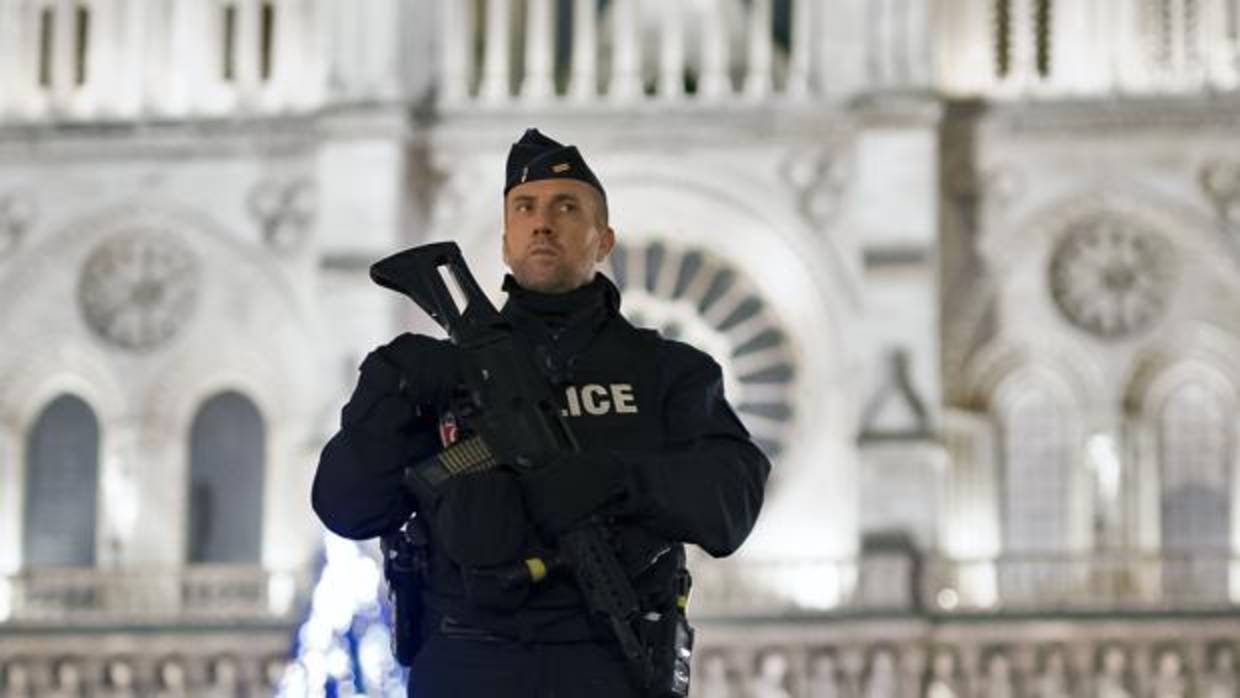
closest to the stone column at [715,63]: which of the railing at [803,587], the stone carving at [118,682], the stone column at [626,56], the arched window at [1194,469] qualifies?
the stone column at [626,56]

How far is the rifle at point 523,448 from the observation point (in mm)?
5766

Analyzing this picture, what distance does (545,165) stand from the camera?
617 centimetres

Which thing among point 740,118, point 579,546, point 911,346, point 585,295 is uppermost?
point 740,118

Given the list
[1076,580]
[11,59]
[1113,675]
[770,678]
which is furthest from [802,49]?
[11,59]

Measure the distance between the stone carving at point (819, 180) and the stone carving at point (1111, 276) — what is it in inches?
84.4

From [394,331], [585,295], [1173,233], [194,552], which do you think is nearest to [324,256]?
[394,331]

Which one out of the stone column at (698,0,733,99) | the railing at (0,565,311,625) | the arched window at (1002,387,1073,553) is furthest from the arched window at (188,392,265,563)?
the arched window at (1002,387,1073,553)

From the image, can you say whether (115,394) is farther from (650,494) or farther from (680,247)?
(650,494)

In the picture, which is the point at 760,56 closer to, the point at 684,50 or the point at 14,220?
the point at 684,50

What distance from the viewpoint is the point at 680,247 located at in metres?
30.4

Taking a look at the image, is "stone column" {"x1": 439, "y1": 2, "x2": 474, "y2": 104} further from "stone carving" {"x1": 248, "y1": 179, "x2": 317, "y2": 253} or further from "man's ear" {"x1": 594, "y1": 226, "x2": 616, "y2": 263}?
"man's ear" {"x1": 594, "y1": 226, "x2": 616, "y2": 263}

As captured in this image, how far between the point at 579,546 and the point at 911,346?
23.7 metres

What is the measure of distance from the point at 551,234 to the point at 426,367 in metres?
0.36

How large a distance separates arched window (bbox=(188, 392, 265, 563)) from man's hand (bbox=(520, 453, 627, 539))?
25373 millimetres
